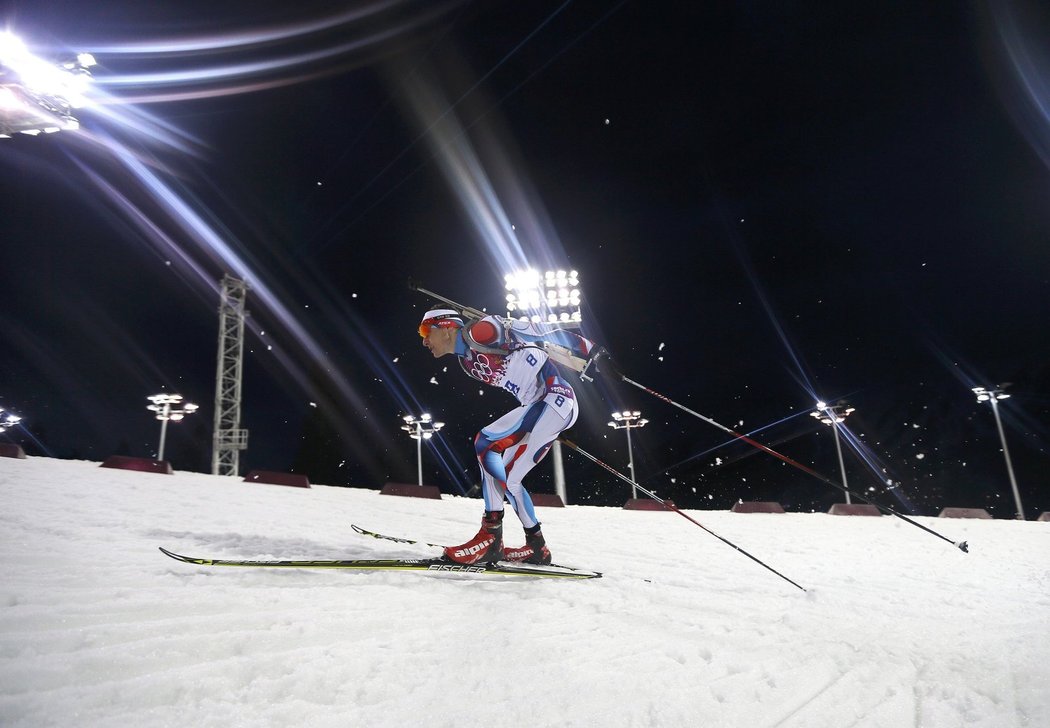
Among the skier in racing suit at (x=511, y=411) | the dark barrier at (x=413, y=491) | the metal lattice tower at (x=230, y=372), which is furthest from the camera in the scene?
the metal lattice tower at (x=230, y=372)

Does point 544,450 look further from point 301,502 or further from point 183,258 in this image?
point 183,258

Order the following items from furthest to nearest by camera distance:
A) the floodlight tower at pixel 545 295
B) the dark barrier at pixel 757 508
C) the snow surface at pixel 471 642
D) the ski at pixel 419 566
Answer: the floodlight tower at pixel 545 295, the dark barrier at pixel 757 508, the ski at pixel 419 566, the snow surface at pixel 471 642

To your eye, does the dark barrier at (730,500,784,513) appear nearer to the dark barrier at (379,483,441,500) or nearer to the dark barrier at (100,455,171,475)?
the dark barrier at (379,483,441,500)

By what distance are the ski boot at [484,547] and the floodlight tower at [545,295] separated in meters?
19.5

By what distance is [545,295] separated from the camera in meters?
26.2

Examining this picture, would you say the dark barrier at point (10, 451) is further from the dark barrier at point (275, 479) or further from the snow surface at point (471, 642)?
the snow surface at point (471, 642)

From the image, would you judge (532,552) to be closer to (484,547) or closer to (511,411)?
(484,547)

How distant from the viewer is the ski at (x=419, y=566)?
3684 millimetres

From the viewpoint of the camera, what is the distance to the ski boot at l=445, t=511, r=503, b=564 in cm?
446

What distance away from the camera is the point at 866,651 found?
2.87 m

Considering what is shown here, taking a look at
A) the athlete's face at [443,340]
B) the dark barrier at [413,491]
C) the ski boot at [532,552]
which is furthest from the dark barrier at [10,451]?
the ski boot at [532,552]

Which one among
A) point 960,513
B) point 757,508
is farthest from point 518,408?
point 960,513

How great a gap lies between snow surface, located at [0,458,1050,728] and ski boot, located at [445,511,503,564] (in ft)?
1.48

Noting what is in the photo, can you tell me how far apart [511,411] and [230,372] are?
947 inches
